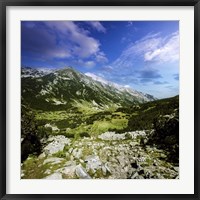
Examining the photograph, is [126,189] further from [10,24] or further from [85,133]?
[10,24]

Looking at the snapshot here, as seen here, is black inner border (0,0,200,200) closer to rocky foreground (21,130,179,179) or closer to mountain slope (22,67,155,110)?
rocky foreground (21,130,179,179)

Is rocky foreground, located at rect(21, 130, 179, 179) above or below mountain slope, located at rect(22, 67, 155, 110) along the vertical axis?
below

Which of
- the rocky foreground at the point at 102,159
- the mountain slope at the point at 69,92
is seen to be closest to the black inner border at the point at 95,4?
the rocky foreground at the point at 102,159

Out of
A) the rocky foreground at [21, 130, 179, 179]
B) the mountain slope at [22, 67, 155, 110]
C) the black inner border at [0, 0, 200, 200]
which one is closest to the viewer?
the black inner border at [0, 0, 200, 200]

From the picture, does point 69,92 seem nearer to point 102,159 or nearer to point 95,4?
point 102,159

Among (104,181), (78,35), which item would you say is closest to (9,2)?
(78,35)

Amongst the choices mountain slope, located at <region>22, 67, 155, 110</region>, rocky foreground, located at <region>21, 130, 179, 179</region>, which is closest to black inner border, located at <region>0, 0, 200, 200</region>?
rocky foreground, located at <region>21, 130, 179, 179</region>

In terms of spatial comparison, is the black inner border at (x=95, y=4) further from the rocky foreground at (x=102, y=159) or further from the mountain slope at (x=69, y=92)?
the mountain slope at (x=69, y=92)
